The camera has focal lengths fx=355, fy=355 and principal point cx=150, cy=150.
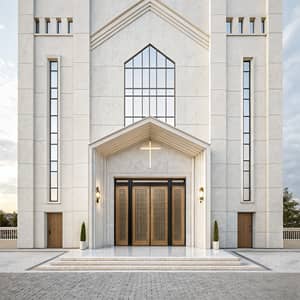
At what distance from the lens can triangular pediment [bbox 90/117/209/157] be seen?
1427 cm

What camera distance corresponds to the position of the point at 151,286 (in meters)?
9.35

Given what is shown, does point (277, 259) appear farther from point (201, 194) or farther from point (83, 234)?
point (83, 234)

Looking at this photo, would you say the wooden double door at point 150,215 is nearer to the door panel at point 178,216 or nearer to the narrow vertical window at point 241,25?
the door panel at point 178,216

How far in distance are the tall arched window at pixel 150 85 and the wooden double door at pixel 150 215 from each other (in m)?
3.38

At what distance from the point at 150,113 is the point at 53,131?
450 centimetres

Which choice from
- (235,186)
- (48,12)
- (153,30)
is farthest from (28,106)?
(235,186)

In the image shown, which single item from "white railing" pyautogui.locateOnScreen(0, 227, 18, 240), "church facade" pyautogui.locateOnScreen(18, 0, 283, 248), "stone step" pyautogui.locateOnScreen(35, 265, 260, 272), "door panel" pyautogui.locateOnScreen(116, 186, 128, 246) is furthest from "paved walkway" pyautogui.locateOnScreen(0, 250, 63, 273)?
"door panel" pyautogui.locateOnScreen(116, 186, 128, 246)

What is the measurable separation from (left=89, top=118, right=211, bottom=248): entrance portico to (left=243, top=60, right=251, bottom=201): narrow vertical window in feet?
7.33

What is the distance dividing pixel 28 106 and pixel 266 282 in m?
12.1

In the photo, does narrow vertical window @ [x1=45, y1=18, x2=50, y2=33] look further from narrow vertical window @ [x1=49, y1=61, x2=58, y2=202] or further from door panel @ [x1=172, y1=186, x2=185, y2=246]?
door panel @ [x1=172, y1=186, x2=185, y2=246]

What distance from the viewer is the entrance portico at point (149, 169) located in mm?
14555

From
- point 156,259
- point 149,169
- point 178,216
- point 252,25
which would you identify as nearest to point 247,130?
point 149,169

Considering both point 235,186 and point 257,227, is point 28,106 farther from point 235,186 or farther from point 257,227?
point 257,227

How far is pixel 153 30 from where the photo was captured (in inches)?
642
